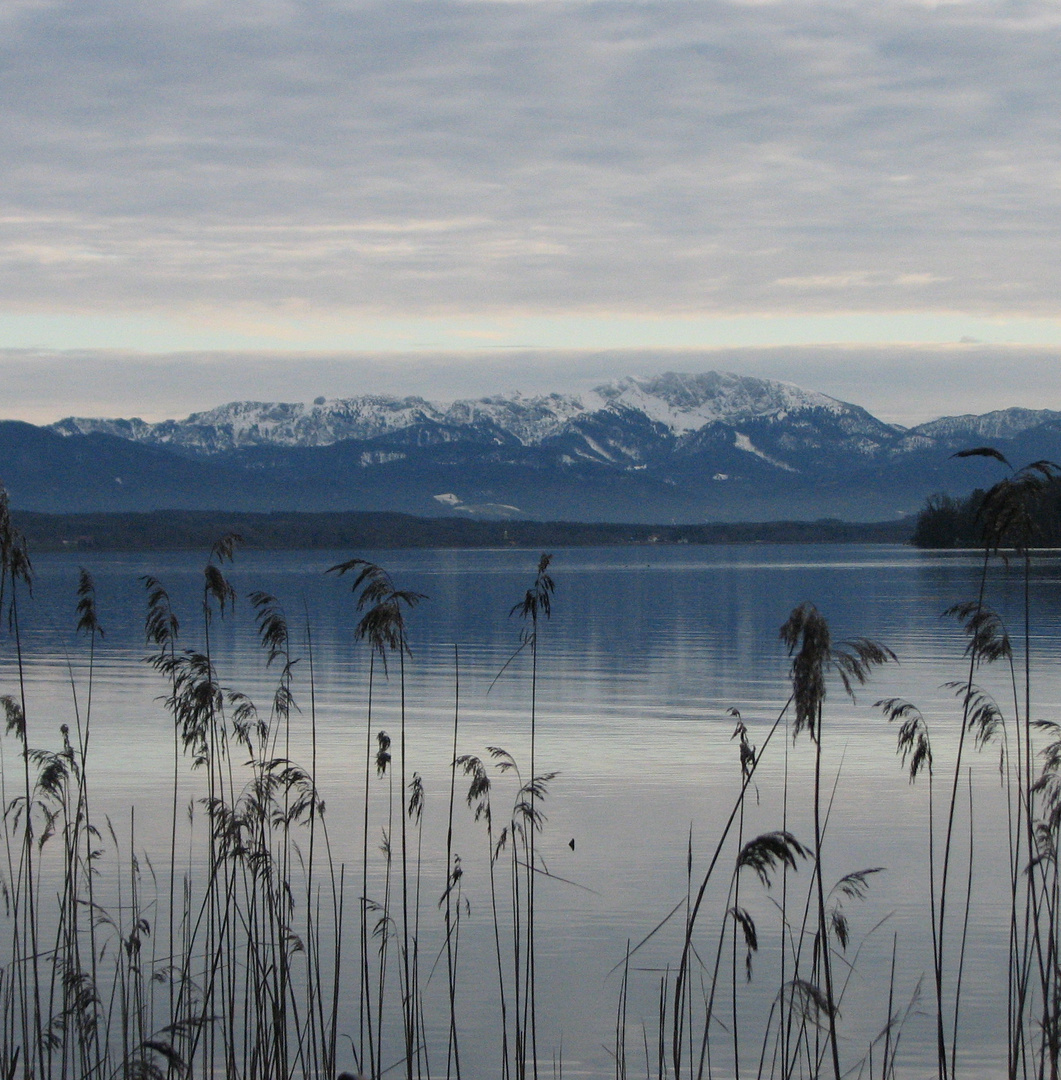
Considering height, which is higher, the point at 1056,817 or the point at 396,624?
the point at 396,624

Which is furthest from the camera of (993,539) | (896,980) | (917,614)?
(917,614)

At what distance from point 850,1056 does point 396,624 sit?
14.5 ft

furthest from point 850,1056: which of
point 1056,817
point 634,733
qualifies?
point 634,733

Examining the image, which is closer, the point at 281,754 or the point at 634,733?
the point at 281,754

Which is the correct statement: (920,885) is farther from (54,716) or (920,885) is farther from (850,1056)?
(54,716)

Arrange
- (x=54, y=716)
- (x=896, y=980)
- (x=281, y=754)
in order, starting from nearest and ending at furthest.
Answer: (x=896, y=980), (x=281, y=754), (x=54, y=716)

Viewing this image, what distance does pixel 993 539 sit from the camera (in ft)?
16.6

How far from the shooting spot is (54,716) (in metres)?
23.5

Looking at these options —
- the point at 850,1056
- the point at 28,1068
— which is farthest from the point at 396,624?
the point at 850,1056

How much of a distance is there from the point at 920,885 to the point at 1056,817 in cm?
495

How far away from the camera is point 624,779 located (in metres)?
17.2

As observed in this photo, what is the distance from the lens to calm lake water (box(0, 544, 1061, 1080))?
374 inches

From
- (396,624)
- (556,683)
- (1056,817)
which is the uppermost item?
(396,624)

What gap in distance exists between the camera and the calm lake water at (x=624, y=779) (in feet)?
31.2
